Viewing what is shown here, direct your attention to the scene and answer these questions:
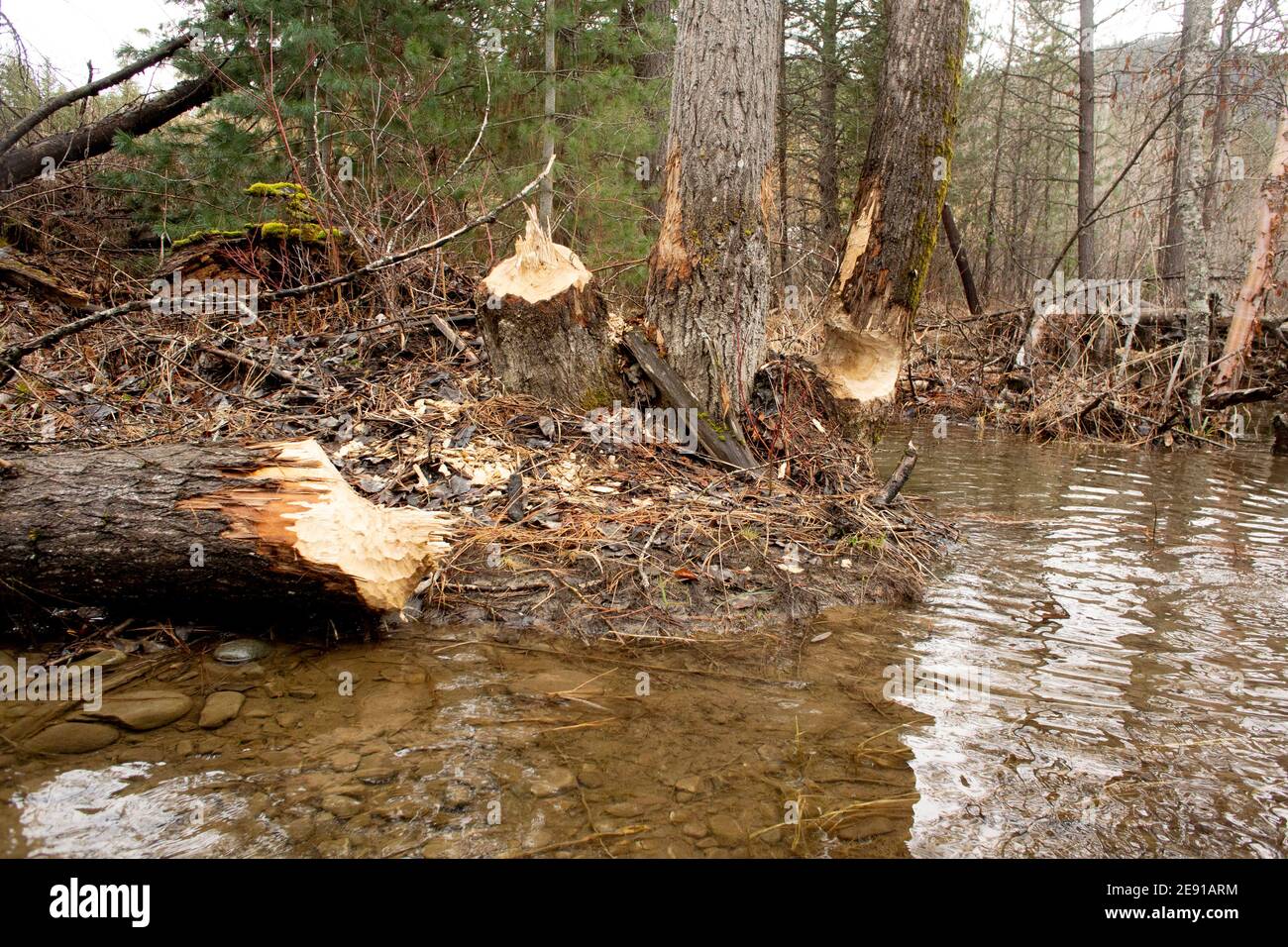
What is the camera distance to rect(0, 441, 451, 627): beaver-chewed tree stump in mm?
2973

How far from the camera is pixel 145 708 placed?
2.57m

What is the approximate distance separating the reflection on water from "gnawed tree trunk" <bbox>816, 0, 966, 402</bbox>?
1.37 meters

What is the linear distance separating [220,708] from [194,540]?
0.75 meters

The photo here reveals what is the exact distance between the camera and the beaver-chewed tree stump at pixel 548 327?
15.1 feet

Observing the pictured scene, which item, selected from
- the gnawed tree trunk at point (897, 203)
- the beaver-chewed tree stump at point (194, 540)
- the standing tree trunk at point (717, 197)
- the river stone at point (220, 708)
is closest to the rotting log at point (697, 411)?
the standing tree trunk at point (717, 197)

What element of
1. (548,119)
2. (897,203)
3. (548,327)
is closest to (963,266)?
(548,119)

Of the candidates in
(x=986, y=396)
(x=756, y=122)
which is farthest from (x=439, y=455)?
(x=986, y=396)

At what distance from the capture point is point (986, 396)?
→ 10.4 metres

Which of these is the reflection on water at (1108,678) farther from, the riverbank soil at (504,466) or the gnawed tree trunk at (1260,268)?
the gnawed tree trunk at (1260,268)

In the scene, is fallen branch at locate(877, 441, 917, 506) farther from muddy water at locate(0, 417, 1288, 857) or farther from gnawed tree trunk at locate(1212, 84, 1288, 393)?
gnawed tree trunk at locate(1212, 84, 1288, 393)

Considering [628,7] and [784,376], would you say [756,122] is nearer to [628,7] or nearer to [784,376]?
[784,376]

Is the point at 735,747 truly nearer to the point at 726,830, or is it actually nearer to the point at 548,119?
Answer: the point at 726,830

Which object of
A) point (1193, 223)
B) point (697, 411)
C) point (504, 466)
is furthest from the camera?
point (1193, 223)
